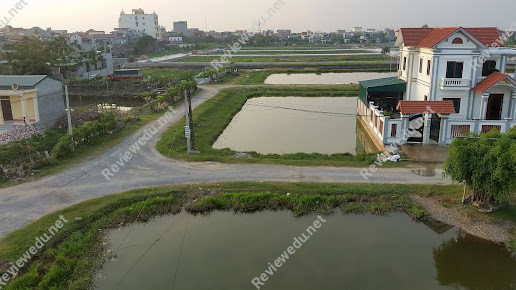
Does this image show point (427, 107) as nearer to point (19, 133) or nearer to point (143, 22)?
point (19, 133)

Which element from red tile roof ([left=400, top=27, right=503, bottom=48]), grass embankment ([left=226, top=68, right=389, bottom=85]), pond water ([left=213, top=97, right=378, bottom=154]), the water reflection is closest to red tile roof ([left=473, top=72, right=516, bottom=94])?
red tile roof ([left=400, top=27, right=503, bottom=48])

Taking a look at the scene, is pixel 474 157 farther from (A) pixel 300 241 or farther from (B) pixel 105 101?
(B) pixel 105 101

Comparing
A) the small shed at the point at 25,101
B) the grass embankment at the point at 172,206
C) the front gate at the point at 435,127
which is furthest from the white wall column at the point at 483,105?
the small shed at the point at 25,101

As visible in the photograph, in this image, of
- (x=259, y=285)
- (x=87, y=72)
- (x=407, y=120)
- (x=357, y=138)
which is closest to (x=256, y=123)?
(x=357, y=138)

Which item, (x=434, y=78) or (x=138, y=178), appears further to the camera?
(x=434, y=78)

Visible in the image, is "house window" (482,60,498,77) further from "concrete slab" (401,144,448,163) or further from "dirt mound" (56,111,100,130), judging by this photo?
"dirt mound" (56,111,100,130)

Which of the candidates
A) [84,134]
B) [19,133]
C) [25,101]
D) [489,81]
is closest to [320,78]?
[489,81]
